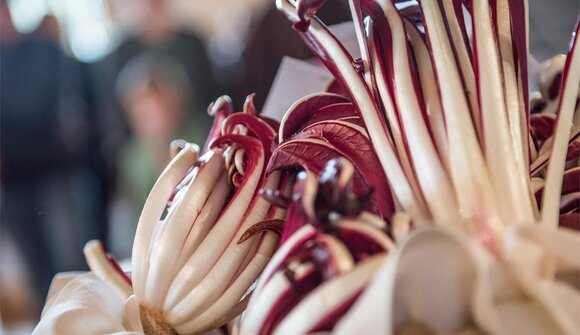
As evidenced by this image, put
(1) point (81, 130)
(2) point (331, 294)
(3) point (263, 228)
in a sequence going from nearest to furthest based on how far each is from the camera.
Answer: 1. (2) point (331, 294)
2. (3) point (263, 228)
3. (1) point (81, 130)

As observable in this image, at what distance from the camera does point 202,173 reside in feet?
1.33

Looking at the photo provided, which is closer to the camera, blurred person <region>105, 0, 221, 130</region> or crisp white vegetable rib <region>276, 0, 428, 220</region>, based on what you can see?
crisp white vegetable rib <region>276, 0, 428, 220</region>

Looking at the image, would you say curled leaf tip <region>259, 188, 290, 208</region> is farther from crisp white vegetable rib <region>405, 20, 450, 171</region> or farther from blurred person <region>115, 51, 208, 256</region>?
blurred person <region>115, 51, 208, 256</region>

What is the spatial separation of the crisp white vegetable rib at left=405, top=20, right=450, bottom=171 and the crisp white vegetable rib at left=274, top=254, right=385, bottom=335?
91mm

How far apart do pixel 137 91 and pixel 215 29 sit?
142 centimetres

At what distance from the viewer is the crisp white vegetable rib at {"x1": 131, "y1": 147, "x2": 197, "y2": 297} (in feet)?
1.28

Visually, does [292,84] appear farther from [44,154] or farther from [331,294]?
[44,154]

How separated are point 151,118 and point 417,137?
1438 mm

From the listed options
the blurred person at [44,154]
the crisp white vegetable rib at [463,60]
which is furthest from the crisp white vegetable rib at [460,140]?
the blurred person at [44,154]

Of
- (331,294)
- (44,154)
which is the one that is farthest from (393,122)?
(44,154)

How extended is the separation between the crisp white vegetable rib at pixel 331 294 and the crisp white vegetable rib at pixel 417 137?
Answer: 0.06 metres

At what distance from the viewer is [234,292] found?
381mm

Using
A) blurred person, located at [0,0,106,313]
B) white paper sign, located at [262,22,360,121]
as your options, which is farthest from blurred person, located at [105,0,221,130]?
white paper sign, located at [262,22,360,121]

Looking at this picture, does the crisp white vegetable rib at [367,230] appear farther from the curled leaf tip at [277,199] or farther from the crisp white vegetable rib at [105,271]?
the crisp white vegetable rib at [105,271]
